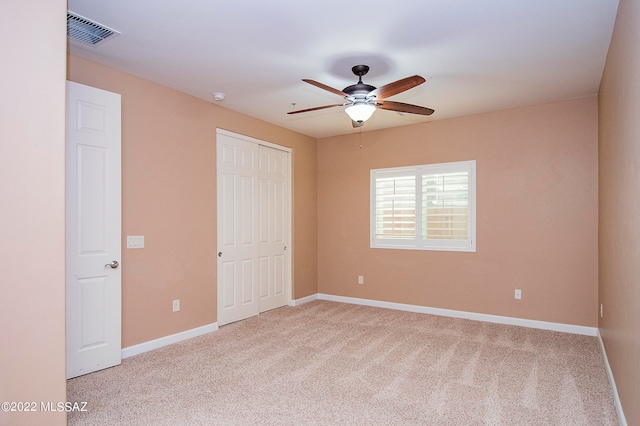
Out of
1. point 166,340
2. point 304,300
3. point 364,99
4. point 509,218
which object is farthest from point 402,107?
point 304,300

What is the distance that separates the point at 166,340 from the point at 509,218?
4280 mm

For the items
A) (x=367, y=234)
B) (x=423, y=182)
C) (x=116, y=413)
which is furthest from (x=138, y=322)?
(x=423, y=182)

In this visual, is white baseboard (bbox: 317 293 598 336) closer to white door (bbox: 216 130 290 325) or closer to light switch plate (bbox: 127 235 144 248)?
white door (bbox: 216 130 290 325)

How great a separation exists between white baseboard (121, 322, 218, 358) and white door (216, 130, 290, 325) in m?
0.26

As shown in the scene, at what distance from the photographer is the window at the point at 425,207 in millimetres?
5160

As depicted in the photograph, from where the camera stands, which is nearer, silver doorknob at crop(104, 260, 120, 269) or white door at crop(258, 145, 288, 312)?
silver doorknob at crop(104, 260, 120, 269)

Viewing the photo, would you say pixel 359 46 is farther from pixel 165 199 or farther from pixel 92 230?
pixel 92 230

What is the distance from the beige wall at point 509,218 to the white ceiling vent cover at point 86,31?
3887 mm

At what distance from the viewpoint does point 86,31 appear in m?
2.89

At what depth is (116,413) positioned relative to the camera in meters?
2.62

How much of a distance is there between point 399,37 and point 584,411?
3.01 m

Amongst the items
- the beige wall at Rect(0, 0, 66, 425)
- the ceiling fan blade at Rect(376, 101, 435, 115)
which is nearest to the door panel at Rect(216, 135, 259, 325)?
the ceiling fan blade at Rect(376, 101, 435, 115)

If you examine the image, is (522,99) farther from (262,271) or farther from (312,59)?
(262,271)

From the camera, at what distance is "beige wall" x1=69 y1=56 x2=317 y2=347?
3727mm
